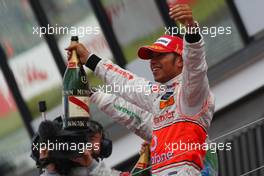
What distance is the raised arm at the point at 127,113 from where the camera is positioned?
778cm

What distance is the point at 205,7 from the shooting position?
489 inches

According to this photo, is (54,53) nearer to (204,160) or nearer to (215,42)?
(215,42)

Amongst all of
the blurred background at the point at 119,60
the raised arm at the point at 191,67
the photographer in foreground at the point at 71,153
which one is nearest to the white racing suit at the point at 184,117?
the raised arm at the point at 191,67

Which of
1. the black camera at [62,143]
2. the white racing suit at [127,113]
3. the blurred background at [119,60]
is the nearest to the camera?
the black camera at [62,143]

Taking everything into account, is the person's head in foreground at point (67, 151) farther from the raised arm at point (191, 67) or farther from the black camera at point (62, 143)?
the raised arm at point (191, 67)

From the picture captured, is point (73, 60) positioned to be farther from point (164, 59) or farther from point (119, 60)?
point (119, 60)

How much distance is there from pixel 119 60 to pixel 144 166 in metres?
5.40

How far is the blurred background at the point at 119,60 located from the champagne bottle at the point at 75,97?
332cm

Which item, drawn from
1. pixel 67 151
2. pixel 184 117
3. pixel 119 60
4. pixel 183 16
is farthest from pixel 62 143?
pixel 119 60

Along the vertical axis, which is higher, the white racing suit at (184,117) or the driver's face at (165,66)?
the driver's face at (165,66)

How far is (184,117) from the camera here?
7.08 m

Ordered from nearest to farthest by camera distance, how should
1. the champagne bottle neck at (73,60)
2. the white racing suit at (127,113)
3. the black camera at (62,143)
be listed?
the black camera at (62,143) → the champagne bottle neck at (73,60) → the white racing suit at (127,113)

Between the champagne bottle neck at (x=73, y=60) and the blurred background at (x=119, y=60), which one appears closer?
the champagne bottle neck at (x=73, y=60)

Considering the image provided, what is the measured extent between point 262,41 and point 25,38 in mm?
3016
